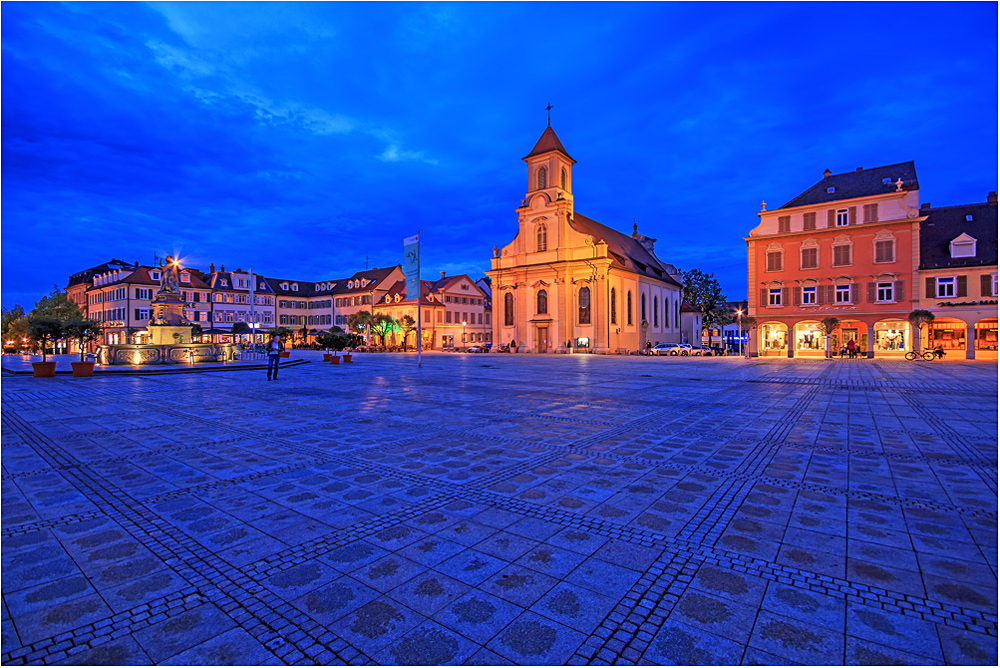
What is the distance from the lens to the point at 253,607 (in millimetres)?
3266

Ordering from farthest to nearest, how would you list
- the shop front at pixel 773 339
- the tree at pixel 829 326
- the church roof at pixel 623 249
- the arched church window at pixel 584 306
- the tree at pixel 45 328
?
the church roof at pixel 623 249 → the arched church window at pixel 584 306 → the shop front at pixel 773 339 → the tree at pixel 829 326 → the tree at pixel 45 328

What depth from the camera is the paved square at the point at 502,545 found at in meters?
2.89

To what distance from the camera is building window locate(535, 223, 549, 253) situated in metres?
57.9

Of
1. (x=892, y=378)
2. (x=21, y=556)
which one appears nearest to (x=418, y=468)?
(x=21, y=556)

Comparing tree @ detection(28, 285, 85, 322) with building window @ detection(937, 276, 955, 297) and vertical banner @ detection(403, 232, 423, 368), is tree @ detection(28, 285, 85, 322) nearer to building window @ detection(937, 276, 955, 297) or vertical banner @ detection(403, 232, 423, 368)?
vertical banner @ detection(403, 232, 423, 368)

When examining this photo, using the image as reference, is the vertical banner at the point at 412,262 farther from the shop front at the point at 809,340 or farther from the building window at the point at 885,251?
the building window at the point at 885,251

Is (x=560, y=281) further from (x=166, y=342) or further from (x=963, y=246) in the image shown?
(x=166, y=342)

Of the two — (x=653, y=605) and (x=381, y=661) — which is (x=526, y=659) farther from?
(x=653, y=605)

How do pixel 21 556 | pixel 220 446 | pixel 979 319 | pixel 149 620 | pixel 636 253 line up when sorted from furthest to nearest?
pixel 636 253
pixel 979 319
pixel 220 446
pixel 21 556
pixel 149 620

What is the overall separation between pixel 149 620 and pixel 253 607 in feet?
1.99

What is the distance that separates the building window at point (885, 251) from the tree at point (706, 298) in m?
37.5

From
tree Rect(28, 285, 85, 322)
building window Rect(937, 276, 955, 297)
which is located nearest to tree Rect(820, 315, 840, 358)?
building window Rect(937, 276, 955, 297)

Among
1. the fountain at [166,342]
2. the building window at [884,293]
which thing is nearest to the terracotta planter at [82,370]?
the fountain at [166,342]

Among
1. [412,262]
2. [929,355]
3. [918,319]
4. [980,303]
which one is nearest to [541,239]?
[412,262]
